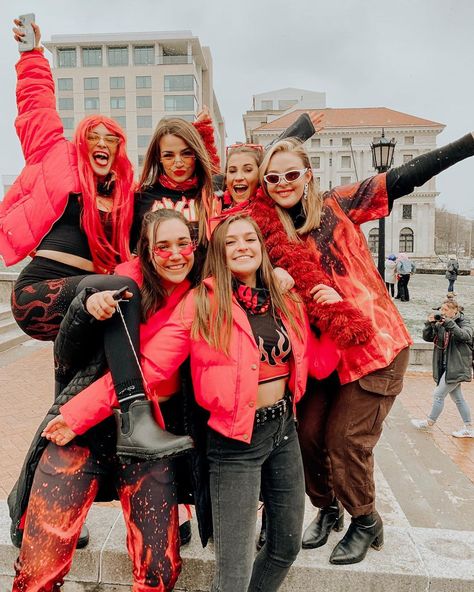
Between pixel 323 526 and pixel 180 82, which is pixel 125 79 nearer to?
pixel 180 82

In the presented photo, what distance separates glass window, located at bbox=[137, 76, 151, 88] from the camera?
5728 cm

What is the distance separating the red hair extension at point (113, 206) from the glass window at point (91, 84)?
207 ft

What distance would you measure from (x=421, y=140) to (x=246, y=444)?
65668 millimetres

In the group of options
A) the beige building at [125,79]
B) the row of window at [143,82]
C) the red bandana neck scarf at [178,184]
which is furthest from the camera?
the beige building at [125,79]

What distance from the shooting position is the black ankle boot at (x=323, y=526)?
2.74m

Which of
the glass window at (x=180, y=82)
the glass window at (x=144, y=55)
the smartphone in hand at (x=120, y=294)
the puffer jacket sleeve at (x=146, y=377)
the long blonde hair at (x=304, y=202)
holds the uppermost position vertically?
the glass window at (x=144, y=55)

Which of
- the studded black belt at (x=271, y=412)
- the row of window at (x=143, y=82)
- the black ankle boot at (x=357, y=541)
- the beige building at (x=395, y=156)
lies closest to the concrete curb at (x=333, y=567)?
the black ankle boot at (x=357, y=541)

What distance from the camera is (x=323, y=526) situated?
281 cm

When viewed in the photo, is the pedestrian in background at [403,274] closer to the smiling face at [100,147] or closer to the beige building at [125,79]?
the smiling face at [100,147]

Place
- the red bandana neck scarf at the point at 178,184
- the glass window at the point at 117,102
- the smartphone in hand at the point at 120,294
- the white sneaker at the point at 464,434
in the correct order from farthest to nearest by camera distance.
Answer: the glass window at the point at 117,102, the white sneaker at the point at 464,434, the red bandana neck scarf at the point at 178,184, the smartphone in hand at the point at 120,294

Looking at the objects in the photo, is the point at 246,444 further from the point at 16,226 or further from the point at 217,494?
the point at 16,226

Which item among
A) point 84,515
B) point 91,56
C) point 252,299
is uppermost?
point 91,56

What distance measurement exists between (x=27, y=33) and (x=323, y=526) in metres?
3.25

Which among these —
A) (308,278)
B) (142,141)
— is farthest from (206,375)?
(142,141)
